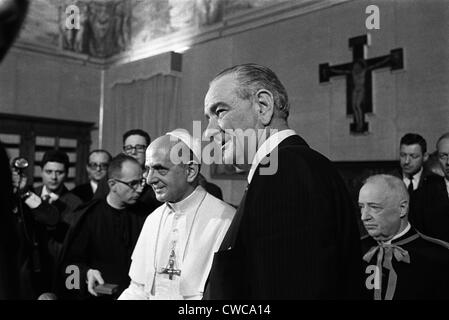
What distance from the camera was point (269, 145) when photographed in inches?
61.9

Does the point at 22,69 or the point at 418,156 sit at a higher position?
the point at 22,69

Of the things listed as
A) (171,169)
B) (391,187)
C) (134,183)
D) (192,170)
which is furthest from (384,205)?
(134,183)

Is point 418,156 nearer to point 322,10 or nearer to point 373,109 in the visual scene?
point 373,109

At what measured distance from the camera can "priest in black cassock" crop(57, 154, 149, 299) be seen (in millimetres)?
3736

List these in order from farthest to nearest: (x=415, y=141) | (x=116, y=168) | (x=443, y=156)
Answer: (x=415, y=141) → (x=443, y=156) → (x=116, y=168)

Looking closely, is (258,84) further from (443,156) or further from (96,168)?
(96,168)

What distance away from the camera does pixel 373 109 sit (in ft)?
21.5

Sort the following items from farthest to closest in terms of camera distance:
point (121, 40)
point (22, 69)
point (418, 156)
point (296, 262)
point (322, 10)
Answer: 1. point (121, 40)
2. point (22, 69)
3. point (322, 10)
4. point (418, 156)
5. point (296, 262)

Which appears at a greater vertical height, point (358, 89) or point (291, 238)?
point (358, 89)

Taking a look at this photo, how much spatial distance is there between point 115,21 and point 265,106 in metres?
10.0

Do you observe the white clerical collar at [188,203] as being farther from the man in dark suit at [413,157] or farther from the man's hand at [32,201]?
the man in dark suit at [413,157]

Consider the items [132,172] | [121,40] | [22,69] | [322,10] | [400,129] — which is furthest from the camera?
[121,40]

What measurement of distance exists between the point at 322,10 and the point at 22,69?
6.30m
